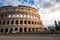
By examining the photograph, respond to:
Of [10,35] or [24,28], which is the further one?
[24,28]

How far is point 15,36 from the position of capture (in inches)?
977

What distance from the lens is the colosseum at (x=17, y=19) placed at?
165 ft

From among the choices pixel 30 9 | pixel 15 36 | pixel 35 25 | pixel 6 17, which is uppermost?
pixel 30 9

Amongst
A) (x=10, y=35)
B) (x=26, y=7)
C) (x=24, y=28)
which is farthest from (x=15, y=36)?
(x=26, y=7)

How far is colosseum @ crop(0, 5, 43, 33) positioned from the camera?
5031 cm

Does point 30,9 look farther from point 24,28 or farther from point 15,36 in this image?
point 15,36

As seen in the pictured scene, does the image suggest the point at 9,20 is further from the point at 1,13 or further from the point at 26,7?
the point at 26,7

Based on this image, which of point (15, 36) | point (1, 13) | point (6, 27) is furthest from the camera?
point (1, 13)

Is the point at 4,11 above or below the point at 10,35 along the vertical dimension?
above

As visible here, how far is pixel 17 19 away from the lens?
1999 inches

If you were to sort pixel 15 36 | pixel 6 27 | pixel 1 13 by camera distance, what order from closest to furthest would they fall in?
pixel 15 36 → pixel 6 27 → pixel 1 13

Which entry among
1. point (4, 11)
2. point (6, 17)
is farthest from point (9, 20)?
point (4, 11)

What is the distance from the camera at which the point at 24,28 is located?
166 feet

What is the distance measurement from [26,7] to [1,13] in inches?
482
